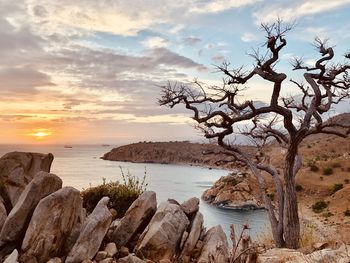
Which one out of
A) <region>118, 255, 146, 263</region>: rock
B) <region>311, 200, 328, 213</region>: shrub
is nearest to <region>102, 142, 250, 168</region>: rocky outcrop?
<region>311, 200, 328, 213</region>: shrub

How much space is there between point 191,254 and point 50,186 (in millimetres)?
4327

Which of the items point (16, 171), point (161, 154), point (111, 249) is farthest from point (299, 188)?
point (161, 154)

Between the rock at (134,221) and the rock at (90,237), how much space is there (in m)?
1.10

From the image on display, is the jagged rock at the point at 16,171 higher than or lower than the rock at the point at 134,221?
higher

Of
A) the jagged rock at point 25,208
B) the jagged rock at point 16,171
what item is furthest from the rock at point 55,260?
the jagged rock at point 16,171

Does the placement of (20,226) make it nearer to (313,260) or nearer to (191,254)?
(191,254)

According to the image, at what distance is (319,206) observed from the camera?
5053cm

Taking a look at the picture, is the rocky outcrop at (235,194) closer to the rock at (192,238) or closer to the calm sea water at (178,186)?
the calm sea water at (178,186)

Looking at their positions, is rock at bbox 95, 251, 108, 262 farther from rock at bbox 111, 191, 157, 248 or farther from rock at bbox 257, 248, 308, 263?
rock at bbox 257, 248, 308, 263

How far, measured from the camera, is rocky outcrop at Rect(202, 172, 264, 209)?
56.1 m

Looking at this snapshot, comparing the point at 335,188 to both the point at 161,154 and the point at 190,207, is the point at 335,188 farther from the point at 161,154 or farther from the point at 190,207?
the point at 161,154

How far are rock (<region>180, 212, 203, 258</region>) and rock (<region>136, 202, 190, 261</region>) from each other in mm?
224

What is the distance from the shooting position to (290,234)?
54.9ft

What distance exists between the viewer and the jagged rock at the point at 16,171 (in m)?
11.2
